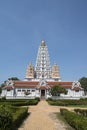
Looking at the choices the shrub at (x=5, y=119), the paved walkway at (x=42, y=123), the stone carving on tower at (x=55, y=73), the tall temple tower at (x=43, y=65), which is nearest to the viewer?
the shrub at (x=5, y=119)

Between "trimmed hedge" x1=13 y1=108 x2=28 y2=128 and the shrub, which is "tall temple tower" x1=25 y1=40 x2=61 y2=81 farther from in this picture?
the shrub

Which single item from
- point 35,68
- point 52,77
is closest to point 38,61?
point 35,68

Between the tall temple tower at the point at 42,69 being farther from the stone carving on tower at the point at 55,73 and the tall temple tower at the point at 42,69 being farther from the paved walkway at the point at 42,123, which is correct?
the paved walkway at the point at 42,123

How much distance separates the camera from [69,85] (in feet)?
268

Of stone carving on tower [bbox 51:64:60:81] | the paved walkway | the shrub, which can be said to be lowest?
the paved walkway

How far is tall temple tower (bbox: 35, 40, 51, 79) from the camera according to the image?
102 m

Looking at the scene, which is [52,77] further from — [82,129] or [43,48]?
[82,129]

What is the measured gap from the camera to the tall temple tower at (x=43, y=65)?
102m

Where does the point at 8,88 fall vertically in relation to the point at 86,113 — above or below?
above

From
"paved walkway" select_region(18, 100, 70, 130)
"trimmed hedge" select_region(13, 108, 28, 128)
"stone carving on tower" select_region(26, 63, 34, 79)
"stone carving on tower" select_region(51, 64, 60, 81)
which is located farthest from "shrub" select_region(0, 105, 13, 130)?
"stone carving on tower" select_region(51, 64, 60, 81)

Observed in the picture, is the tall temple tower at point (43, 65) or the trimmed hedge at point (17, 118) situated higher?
the tall temple tower at point (43, 65)

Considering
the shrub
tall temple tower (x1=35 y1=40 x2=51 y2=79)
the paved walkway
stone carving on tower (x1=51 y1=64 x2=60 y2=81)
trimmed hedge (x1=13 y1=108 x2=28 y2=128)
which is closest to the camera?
the shrub

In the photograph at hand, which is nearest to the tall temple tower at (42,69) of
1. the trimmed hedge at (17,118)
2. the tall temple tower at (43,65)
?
the tall temple tower at (43,65)

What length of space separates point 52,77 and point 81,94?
25973mm
